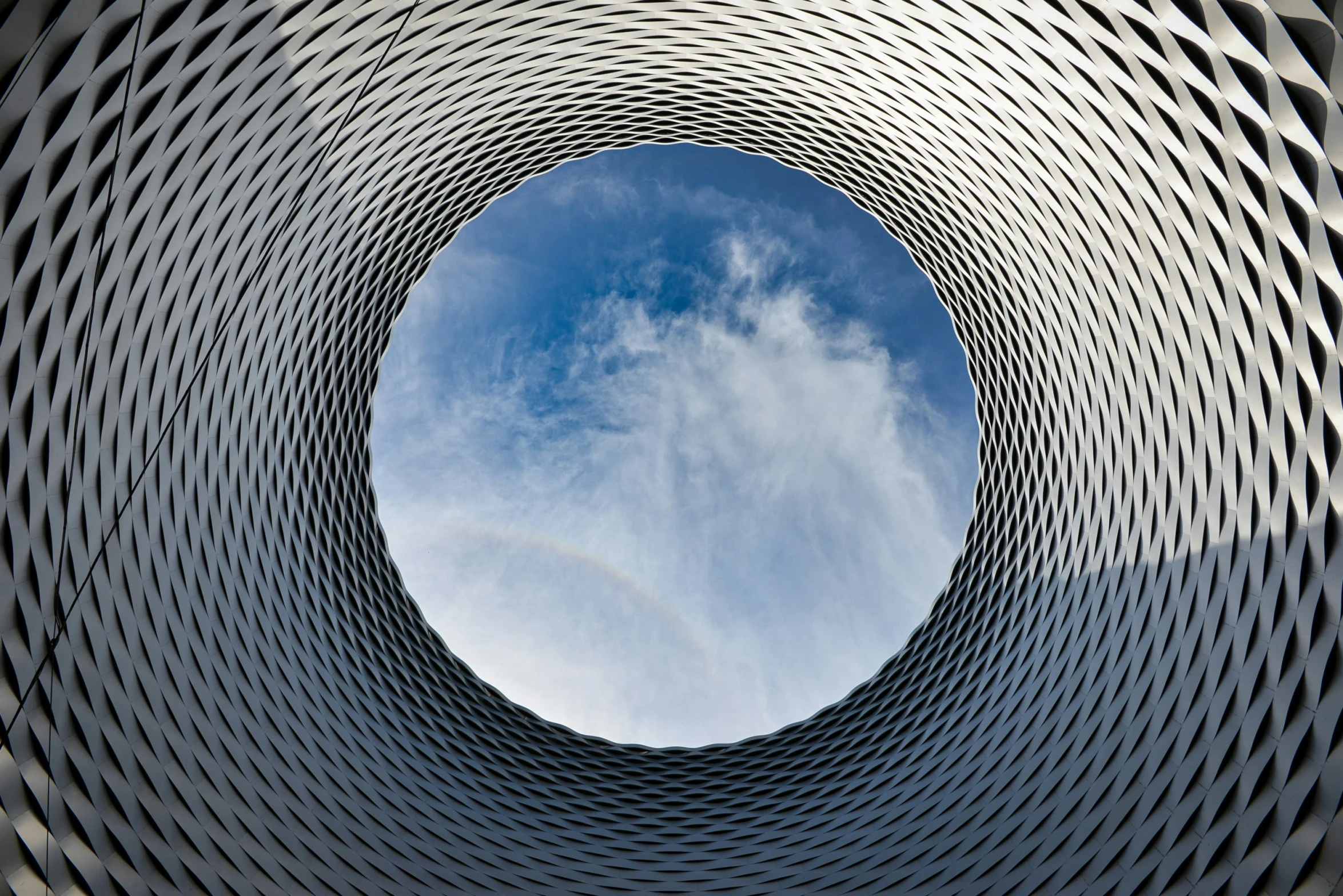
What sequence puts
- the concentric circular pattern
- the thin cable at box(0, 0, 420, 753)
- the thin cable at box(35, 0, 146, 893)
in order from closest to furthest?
the thin cable at box(35, 0, 146, 893) < the concentric circular pattern < the thin cable at box(0, 0, 420, 753)

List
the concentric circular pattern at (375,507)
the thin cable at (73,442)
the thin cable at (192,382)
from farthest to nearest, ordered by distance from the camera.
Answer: the thin cable at (192,382) < the concentric circular pattern at (375,507) < the thin cable at (73,442)

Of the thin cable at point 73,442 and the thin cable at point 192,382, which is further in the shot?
the thin cable at point 192,382

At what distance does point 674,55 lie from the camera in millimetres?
27109

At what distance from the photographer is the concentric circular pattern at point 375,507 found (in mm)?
15711

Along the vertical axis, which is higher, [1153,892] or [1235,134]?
[1235,134]

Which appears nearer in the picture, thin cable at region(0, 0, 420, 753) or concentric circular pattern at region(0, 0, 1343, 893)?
concentric circular pattern at region(0, 0, 1343, 893)

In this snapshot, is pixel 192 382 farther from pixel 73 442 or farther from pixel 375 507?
pixel 375 507

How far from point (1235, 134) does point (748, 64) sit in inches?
611

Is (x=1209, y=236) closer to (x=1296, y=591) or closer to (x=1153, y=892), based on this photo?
(x=1296, y=591)

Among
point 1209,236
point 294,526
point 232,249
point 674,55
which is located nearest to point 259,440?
point 294,526

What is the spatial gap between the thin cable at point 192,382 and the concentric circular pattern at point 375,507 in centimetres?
14

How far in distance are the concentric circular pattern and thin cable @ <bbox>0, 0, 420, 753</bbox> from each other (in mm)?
143

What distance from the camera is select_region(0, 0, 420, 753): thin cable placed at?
17.0 metres

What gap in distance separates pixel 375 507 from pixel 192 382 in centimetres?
1173
